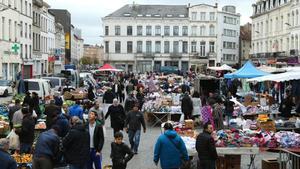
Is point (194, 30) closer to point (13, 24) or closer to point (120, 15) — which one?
point (120, 15)

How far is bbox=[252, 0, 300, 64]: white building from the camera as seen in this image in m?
61.8

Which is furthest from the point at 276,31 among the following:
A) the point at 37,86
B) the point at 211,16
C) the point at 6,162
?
the point at 6,162

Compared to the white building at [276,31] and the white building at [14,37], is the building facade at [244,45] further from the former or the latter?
the white building at [14,37]

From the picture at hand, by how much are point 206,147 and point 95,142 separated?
2.77 metres

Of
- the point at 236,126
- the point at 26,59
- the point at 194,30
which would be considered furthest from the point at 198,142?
the point at 194,30

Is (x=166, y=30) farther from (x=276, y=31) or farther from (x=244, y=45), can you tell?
(x=276, y=31)

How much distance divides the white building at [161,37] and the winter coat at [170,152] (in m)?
86.4

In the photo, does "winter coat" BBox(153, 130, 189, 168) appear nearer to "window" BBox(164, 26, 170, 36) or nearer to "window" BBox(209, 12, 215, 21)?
"window" BBox(164, 26, 170, 36)

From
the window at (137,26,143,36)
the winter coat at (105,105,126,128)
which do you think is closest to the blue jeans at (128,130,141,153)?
the winter coat at (105,105,126,128)

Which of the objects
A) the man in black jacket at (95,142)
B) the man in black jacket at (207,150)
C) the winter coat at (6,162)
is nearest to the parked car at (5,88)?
the man in black jacket at (95,142)

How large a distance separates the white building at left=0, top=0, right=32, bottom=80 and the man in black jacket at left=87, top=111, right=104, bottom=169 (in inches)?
1488

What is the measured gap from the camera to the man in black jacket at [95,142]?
39.6 feet

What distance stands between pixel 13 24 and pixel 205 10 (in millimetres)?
48430

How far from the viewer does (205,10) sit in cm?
9681
